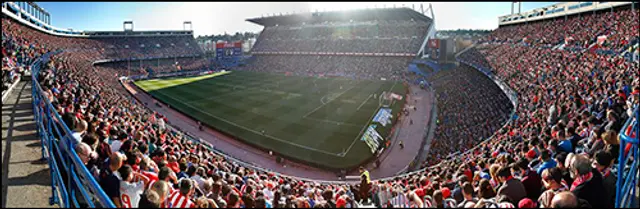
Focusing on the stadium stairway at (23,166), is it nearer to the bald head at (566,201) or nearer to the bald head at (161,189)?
the bald head at (161,189)

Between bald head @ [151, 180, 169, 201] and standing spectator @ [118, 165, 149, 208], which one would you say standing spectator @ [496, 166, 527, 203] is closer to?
bald head @ [151, 180, 169, 201]

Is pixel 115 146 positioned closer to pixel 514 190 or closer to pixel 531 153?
pixel 514 190

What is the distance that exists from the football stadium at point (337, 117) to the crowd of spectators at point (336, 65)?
58 centimetres

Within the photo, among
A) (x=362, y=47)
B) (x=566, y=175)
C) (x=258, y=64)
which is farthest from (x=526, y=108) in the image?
(x=258, y=64)

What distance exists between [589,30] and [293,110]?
2766cm

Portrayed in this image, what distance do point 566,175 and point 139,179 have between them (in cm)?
690

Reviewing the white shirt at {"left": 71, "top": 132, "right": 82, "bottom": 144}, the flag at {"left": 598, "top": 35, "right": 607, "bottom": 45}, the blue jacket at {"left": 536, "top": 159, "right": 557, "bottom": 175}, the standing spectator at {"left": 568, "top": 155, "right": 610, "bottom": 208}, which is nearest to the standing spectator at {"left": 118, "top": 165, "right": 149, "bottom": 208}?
the white shirt at {"left": 71, "top": 132, "right": 82, "bottom": 144}

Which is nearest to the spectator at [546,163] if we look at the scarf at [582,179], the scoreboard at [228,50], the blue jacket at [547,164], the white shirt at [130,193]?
the blue jacket at [547,164]

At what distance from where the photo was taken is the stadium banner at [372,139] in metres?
25.9

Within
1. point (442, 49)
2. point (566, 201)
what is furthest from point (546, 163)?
point (442, 49)

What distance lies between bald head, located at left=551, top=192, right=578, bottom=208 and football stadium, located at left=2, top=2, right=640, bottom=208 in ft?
0.04

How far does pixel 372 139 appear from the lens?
89.7 ft

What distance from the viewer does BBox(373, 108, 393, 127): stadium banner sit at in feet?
106

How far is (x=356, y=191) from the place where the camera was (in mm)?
A: 11352
